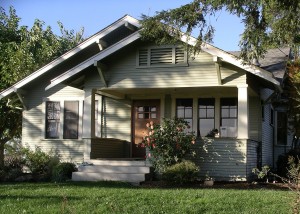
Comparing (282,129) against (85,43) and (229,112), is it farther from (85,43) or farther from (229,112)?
(85,43)

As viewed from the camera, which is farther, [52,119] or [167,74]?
[52,119]

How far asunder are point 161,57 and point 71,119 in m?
5.45

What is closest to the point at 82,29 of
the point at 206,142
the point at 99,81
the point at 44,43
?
the point at 44,43

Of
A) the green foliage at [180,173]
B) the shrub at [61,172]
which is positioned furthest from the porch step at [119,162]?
the green foliage at [180,173]

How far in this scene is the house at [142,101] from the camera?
48.6 feet

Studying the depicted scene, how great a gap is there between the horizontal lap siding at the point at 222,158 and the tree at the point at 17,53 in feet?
23.6

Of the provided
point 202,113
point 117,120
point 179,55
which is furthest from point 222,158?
point 117,120

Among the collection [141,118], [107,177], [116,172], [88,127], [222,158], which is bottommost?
[107,177]

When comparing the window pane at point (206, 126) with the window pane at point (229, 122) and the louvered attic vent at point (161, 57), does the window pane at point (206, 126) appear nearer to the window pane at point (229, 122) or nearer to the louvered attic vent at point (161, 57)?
the window pane at point (229, 122)

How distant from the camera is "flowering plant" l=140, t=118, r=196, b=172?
14.2m

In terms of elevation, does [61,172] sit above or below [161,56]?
below

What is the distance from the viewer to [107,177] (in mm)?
14719

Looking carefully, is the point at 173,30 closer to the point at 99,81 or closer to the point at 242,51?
the point at 242,51

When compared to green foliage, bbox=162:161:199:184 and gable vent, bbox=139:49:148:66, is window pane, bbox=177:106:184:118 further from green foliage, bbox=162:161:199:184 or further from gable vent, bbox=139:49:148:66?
green foliage, bbox=162:161:199:184
